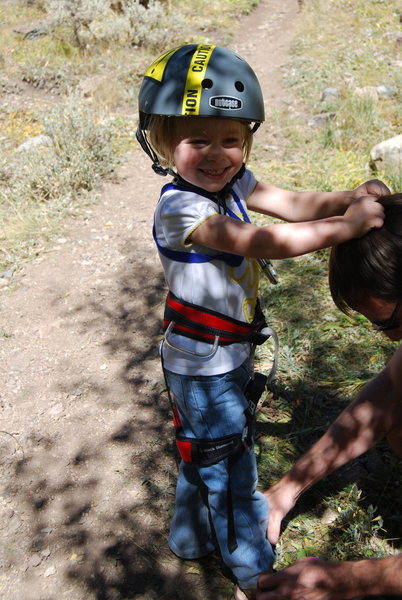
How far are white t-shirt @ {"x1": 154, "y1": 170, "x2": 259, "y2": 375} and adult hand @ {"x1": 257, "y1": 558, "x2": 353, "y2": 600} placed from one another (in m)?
0.68

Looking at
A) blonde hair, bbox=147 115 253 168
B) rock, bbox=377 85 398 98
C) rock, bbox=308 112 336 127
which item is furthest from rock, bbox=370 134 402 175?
blonde hair, bbox=147 115 253 168

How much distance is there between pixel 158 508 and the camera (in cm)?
263

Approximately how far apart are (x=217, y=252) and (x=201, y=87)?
1.79 feet

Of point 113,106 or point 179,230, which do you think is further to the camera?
point 113,106

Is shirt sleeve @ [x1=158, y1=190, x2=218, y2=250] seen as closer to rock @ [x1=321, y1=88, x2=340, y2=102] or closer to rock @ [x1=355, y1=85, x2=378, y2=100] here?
rock @ [x1=355, y1=85, x2=378, y2=100]

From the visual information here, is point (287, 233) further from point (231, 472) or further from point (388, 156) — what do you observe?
point (388, 156)

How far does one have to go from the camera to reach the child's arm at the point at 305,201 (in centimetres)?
187

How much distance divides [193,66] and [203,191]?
420mm

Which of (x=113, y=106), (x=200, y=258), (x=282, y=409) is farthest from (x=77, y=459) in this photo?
(x=113, y=106)

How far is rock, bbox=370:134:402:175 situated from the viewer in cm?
533

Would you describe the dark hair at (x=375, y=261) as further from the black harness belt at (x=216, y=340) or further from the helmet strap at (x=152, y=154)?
the helmet strap at (x=152, y=154)

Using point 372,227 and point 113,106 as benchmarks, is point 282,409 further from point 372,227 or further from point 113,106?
point 113,106

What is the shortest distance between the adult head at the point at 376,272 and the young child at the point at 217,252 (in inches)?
4.7

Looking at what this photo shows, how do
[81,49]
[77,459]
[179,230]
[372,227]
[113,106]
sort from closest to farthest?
[372,227]
[179,230]
[77,459]
[113,106]
[81,49]
